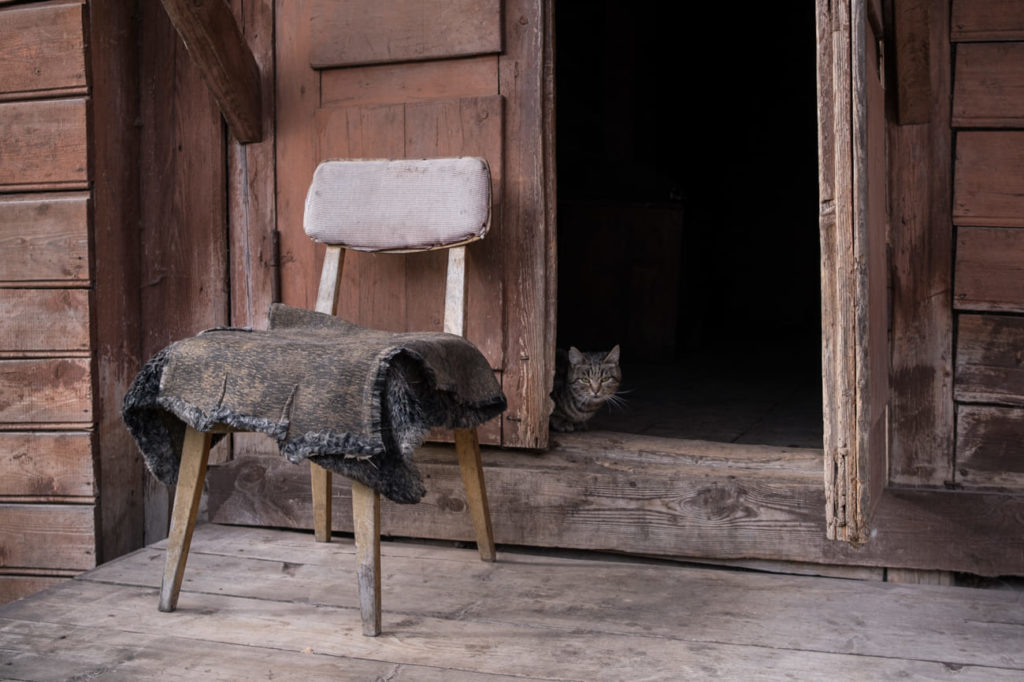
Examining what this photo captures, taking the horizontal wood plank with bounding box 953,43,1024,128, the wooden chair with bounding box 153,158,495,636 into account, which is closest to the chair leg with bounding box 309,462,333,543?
the wooden chair with bounding box 153,158,495,636

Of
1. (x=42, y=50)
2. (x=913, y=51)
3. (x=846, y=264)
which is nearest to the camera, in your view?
(x=846, y=264)

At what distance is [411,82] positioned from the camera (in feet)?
8.97

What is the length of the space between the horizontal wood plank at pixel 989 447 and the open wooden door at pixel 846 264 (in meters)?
0.70

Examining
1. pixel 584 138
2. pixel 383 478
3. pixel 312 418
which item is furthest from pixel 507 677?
pixel 584 138

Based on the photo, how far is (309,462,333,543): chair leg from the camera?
2.62m

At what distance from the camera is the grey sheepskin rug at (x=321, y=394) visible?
1.84 m

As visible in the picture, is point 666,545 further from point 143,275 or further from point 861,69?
point 143,275

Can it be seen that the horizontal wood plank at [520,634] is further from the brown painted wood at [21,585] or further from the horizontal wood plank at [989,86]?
the horizontal wood plank at [989,86]

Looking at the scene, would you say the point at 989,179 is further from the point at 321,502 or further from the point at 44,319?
the point at 44,319

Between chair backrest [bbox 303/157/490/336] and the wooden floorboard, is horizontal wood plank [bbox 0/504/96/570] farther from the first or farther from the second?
chair backrest [bbox 303/157/490/336]

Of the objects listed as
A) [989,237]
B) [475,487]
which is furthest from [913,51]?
[475,487]

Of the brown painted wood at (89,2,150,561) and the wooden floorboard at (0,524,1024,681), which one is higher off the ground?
the brown painted wood at (89,2,150,561)

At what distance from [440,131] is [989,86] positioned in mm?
1481

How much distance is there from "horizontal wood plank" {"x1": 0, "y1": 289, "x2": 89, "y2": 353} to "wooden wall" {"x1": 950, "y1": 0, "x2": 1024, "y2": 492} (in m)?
2.54
